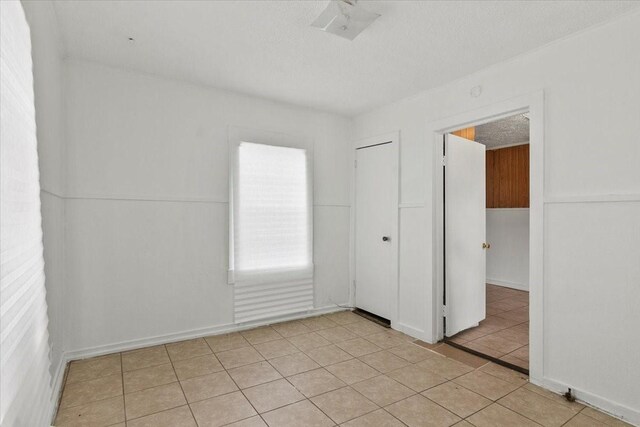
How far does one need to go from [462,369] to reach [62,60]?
4.27 m

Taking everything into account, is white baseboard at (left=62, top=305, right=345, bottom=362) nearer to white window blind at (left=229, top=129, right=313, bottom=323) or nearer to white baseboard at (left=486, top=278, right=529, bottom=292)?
white window blind at (left=229, top=129, right=313, bottom=323)

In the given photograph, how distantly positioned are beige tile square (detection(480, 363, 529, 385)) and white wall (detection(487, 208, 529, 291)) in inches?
132

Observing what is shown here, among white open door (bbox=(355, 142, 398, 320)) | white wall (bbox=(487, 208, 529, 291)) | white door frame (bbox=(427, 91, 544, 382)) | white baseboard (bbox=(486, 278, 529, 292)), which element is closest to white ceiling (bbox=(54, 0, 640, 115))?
white door frame (bbox=(427, 91, 544, 382))

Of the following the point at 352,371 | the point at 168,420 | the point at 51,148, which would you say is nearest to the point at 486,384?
the point at 352,371

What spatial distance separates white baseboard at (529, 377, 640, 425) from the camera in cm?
211

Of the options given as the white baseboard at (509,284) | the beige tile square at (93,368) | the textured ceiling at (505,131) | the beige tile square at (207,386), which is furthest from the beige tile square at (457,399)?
the white baseboard at (509,284)

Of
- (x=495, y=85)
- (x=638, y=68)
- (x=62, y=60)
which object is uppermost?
(x=62, y=60)

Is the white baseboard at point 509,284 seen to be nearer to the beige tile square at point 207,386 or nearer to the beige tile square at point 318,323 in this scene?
the beige tile square at point 318,323

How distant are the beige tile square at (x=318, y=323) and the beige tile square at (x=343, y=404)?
1334mm

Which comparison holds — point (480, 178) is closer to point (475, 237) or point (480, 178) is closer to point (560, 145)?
point (475, 237)

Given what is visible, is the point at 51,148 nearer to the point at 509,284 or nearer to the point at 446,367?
the point at 446,367

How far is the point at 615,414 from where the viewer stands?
85.7 inches

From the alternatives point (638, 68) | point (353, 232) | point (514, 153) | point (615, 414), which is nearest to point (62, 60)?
point (353, 232)

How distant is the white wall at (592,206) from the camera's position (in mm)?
2152
